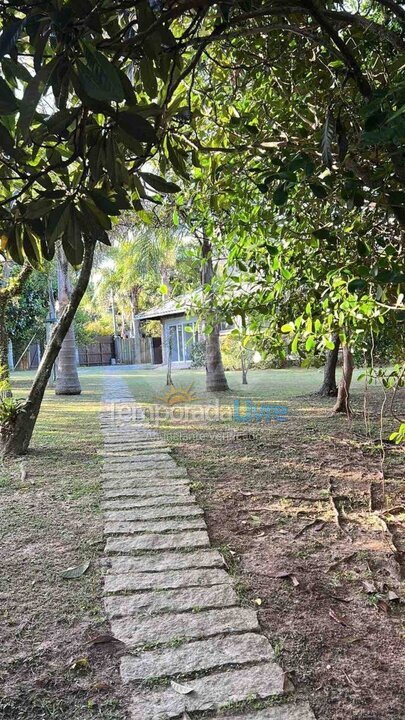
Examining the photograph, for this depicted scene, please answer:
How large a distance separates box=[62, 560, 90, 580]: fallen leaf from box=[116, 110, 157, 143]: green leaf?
2.15 metres

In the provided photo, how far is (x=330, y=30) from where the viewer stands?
5.79 feet

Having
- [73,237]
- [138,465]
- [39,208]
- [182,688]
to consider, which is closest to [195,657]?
[182,688]

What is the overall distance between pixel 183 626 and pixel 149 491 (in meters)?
1.88

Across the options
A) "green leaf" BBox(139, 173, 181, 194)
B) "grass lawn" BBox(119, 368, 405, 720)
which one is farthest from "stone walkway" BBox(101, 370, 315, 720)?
"green leaf" BBox(139, 173, 181, 194)

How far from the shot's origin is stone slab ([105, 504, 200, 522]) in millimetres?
3430

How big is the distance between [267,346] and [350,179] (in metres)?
1.78

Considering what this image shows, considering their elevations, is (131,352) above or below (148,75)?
below

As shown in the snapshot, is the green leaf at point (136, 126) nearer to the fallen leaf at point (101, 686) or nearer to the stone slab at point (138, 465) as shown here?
the fallen leaf at point (101, 686)

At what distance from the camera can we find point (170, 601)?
7.66 feet

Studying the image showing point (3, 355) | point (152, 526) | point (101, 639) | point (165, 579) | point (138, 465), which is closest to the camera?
point (101, 639)

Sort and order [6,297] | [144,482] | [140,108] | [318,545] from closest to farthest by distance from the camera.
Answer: [140,108]
[318,545]
[144,482]
[6,297]

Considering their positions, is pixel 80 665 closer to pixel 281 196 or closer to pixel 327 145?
pixel 281 196

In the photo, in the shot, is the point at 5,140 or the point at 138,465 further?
the point at 138,465

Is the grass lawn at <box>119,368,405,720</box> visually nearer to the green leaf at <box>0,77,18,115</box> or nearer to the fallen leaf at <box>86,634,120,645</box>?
the fallen leaf at <box>86,634,120,645</box>
